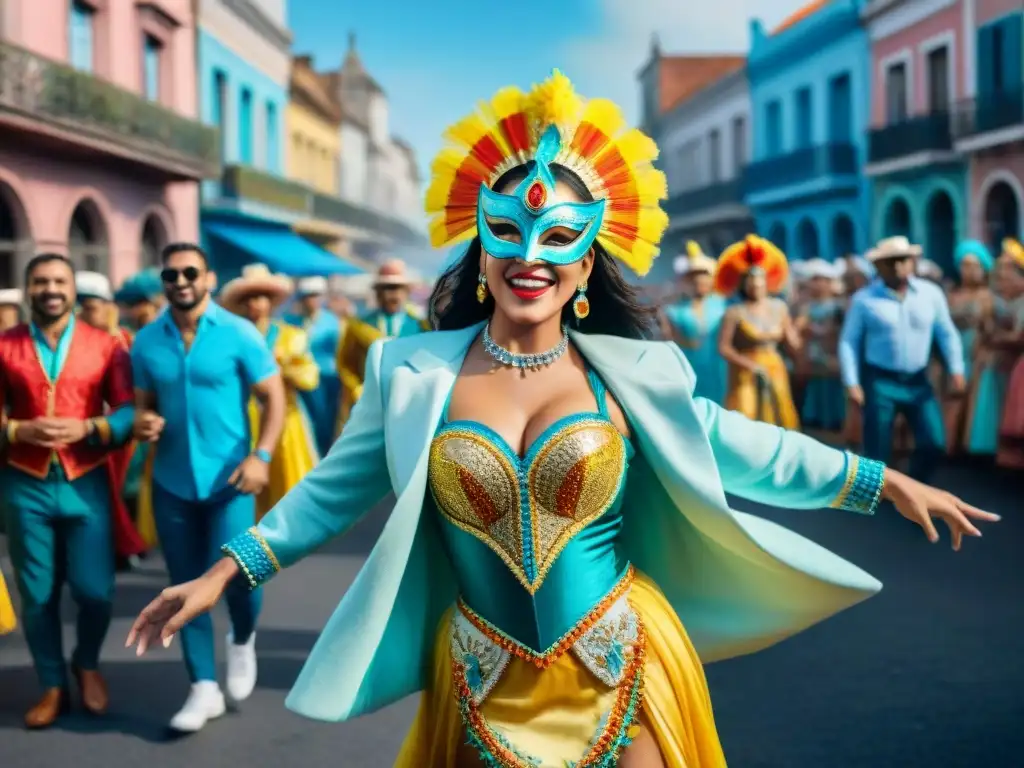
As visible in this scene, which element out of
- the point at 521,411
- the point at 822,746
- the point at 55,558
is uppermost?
the point at 521,411

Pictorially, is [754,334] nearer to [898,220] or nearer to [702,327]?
[702,327]

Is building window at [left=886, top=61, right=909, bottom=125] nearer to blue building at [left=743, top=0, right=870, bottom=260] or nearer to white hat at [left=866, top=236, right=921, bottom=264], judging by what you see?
blue building at [left=743, top=0, right=870, bottom=260]

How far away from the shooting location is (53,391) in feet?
19.2

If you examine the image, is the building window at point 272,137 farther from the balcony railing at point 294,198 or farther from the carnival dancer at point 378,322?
A: the carnival dancer at point 378,322

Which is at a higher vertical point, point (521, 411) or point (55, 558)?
point (521, 411)

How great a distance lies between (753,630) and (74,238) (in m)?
19.6

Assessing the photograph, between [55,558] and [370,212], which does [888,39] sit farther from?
[55,558]

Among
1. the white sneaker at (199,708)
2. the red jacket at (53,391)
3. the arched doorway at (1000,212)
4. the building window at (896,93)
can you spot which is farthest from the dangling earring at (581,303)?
the building window at (896,93)

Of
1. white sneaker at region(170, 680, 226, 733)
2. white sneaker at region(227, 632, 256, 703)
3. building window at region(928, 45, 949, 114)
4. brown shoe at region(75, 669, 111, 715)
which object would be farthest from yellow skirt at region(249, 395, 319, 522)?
building window at region(928, 45, 949, 114)

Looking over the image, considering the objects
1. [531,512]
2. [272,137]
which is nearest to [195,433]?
[531,512]

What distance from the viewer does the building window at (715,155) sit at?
45.6 meters

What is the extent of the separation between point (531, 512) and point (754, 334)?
26.7 ft

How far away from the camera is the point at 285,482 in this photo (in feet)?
29.9

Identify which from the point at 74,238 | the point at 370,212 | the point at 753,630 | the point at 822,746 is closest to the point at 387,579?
the point at 753,630
